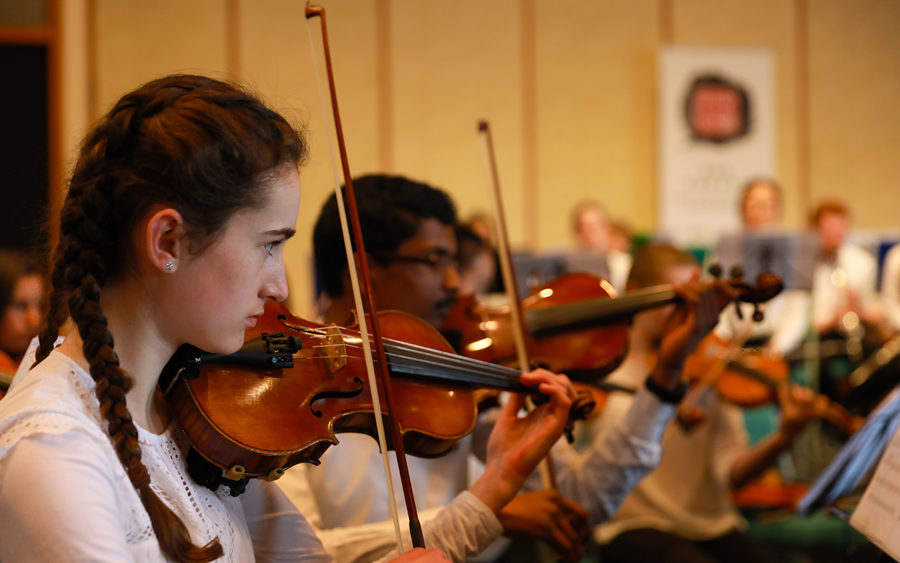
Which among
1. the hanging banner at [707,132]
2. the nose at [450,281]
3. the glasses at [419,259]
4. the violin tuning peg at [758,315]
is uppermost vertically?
the hanging banner at [707,132]

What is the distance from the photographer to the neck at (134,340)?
1.00 m

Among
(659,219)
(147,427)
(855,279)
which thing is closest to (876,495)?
(147,427)

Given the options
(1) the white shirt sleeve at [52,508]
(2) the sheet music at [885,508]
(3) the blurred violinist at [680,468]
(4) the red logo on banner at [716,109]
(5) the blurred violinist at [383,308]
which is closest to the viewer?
(1) the white shirt sleeve at [52,508]

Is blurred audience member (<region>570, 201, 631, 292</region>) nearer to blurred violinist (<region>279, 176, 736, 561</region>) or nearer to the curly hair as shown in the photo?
blurred violinist (<region>279, 176, 736, 561</region>)

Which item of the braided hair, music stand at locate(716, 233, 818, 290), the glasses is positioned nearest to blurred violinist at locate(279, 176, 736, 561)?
the glasses

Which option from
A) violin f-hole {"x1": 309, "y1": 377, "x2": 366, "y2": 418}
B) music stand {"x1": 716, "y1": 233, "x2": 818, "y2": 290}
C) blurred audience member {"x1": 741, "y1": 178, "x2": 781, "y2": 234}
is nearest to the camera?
violin f-hole {"x1": 309, "y1": 377, "x2": 366, "y2": 418}

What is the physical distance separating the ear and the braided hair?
0.4 inches

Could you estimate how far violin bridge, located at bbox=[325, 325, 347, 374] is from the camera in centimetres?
124

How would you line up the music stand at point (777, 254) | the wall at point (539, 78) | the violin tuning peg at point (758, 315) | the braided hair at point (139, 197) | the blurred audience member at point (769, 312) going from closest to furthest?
the braided hair at point (139, 197), the violin tuning peg at point (758, 315), the blurred audience member at point (769, 312), the music stand at point (777, 254), the wall at point (539, 78)

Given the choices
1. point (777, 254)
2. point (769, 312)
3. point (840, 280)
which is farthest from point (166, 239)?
point (840, 280)

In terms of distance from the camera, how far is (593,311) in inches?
74.3

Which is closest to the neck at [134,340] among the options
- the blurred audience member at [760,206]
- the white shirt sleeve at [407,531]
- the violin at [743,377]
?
the white shirt sleeve at [407,531]

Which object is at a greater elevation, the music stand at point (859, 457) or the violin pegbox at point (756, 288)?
the violin pegbox at point (756, 288)

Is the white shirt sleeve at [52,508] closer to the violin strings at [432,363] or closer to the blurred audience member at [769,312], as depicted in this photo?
the violin strings at [432,363]
